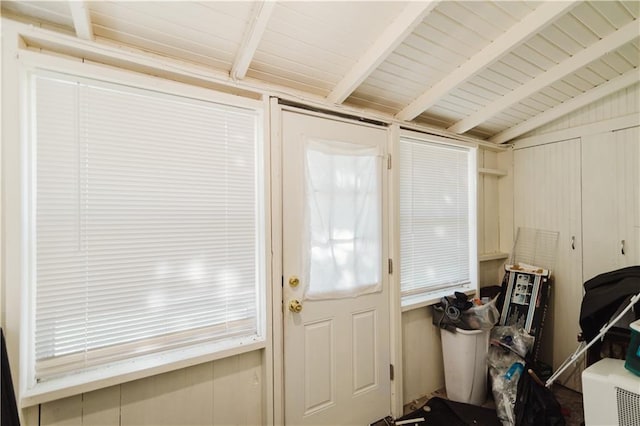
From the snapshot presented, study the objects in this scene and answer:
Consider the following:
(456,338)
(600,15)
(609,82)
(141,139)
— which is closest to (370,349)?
(456,338)

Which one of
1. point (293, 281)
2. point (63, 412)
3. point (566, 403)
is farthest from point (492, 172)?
point (63, 412)

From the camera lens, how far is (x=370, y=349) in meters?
1.96

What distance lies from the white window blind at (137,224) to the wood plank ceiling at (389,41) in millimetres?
267

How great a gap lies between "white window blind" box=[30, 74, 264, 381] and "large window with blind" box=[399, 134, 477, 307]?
1.25 metres

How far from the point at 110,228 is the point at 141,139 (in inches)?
17.5

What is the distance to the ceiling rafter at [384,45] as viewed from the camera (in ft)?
Answer: 4.23

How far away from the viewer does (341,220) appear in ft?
5.90

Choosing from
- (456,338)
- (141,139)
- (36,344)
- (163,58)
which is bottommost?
(456,338)

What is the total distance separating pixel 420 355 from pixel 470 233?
3.90 ft

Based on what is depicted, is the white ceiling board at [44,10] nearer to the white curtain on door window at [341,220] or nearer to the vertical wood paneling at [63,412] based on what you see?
the white curtain on door window at [341,220]

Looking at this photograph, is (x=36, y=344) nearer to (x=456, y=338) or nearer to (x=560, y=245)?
(x=456, y=338)

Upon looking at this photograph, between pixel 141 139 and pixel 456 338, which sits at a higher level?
pixel 141 139

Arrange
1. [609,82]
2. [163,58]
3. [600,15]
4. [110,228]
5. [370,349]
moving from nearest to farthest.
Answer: [110,228] → [163,58] → [600,15] → [370,349] → [609,82]

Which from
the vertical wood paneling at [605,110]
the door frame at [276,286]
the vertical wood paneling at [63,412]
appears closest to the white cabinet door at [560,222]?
the vertical wood paneling at [605,110]
